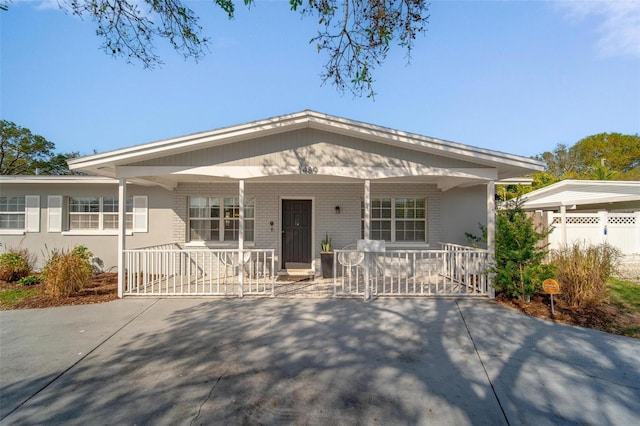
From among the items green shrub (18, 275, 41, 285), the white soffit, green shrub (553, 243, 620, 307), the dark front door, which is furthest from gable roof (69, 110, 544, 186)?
green shrub (18, 275, 41, 285)

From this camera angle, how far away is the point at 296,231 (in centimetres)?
909

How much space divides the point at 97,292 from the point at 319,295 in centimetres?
509

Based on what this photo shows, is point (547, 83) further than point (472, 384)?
Yes

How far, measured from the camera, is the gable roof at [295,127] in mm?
6234

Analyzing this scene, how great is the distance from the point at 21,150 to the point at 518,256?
32.7 meters

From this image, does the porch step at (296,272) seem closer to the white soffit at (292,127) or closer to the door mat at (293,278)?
the door mat at (293,278)

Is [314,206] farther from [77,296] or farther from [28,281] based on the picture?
[28,281]

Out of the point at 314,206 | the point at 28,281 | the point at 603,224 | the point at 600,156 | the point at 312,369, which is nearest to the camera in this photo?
the point at 312,369

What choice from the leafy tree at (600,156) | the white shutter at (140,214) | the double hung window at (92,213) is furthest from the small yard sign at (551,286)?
the leafy tree at (600,156)

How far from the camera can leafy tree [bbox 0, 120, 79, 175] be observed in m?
22.8

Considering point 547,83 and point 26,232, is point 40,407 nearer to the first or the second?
point 26,232

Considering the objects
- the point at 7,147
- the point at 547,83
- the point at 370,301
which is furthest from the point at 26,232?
the point at 7,147

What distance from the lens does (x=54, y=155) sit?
26.3 m

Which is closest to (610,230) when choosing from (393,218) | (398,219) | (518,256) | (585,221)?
(585,221)
